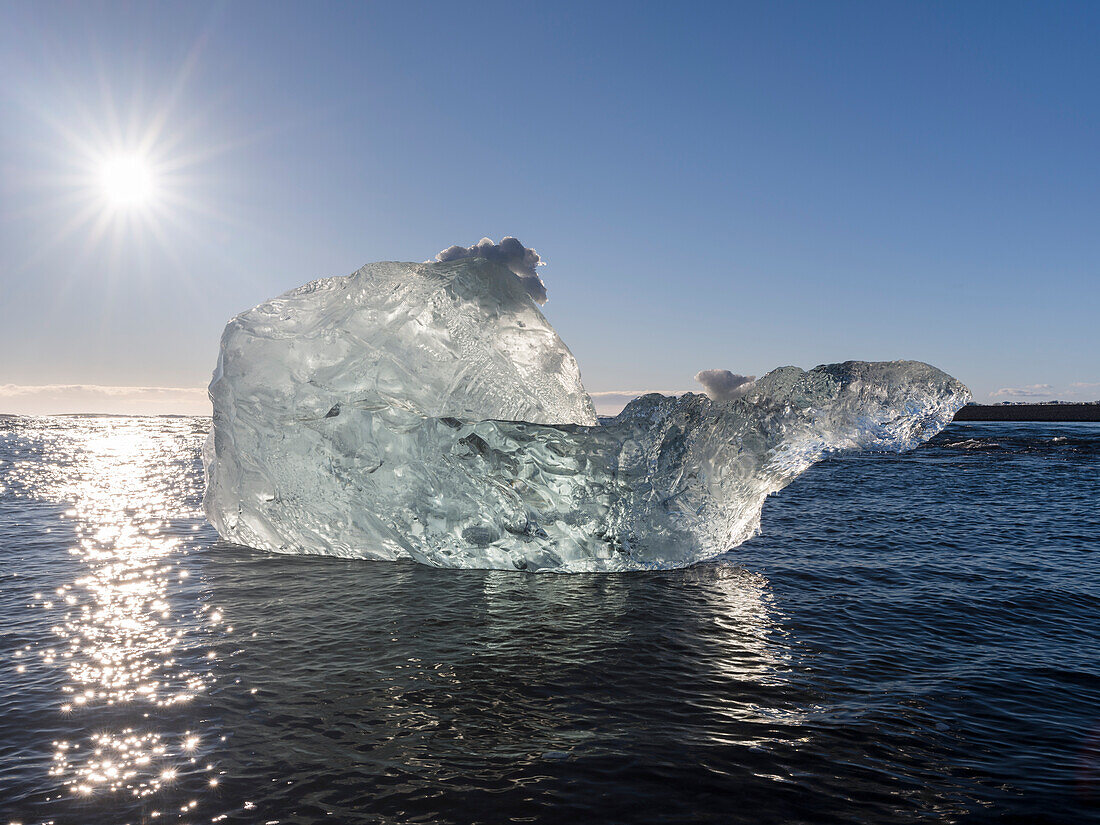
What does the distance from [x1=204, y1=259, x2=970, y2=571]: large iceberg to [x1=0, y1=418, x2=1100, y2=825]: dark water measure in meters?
0.88

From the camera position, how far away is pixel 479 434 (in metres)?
12.0

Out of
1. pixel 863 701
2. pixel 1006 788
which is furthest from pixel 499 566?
pixel 1006 788

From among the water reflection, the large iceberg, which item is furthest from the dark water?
the large iceberg

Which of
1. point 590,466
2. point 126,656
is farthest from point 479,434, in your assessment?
point 126,656

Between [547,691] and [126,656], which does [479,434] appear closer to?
[547,691]

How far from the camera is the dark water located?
4922 mm

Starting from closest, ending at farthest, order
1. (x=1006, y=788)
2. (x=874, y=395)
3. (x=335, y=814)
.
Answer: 1. (x=335, y=814)
2. (x=1006, y=788)
3. (x=874, y=395)

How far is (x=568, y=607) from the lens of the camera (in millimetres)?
9844

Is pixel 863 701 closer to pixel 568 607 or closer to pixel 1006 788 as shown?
pixel 1006 788

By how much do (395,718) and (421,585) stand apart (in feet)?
16.9

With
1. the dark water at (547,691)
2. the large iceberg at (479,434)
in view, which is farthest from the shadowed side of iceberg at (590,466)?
Result: the dark water at (547,691)

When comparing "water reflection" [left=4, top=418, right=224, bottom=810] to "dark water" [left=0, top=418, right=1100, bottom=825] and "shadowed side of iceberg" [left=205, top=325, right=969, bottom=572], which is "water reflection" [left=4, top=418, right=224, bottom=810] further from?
"shadowed side of iceberg" [left=205, top=325, right=969, bottom=572]

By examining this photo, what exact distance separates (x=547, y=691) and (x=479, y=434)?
19.5 feet

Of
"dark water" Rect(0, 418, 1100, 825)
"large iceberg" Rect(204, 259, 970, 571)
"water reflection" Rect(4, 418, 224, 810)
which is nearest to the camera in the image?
"dark water" Rect(0, 418, 1100, 825)
